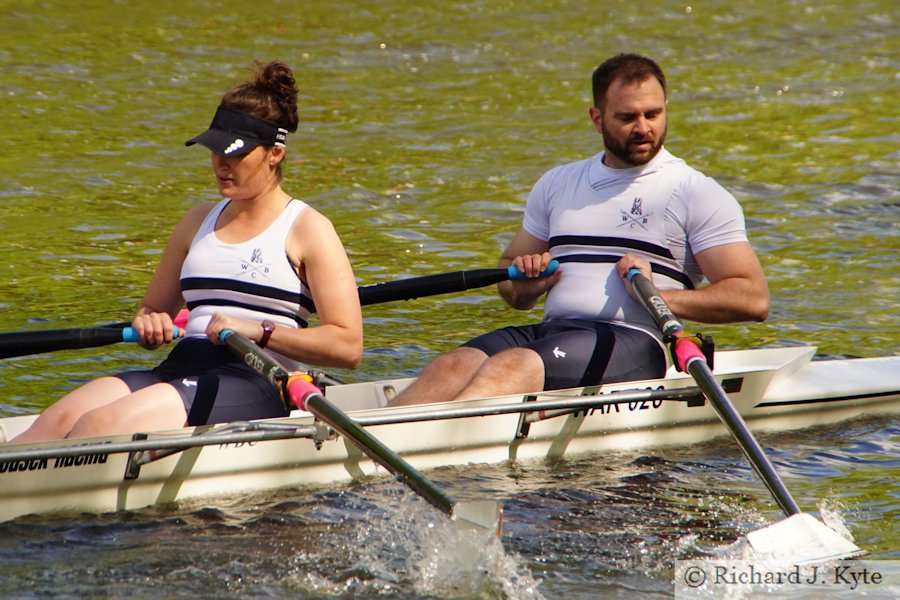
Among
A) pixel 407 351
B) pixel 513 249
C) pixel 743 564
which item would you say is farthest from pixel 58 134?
pixel 743 564

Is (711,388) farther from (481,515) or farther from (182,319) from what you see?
(182,319)

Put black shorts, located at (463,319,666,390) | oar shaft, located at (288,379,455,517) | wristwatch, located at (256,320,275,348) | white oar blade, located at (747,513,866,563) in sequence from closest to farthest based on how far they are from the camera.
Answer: oar shaft, located at (288,379,455,517)
white oar blade, located at (747,513,866,563)
wristwatch, located at (256,320,275,348)
black shorts, located at (463,319,666,390)

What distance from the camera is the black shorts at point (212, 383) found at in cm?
550

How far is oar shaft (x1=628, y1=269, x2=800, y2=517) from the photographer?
5316 mm

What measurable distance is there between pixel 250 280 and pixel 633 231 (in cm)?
198

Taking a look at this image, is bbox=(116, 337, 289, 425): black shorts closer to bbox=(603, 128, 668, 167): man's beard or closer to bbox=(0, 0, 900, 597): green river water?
bbox=(0, 0, 900, 597): green river water

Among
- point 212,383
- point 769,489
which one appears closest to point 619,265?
point 769,489

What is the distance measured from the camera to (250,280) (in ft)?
18.5

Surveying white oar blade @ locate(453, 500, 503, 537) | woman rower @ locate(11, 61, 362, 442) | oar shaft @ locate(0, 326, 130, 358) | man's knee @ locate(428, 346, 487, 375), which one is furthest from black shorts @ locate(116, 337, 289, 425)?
white oar blade @ locate(453, 500, 503, 537)

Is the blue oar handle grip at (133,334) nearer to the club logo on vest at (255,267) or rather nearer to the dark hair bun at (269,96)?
the club logo on vest at (255,267)

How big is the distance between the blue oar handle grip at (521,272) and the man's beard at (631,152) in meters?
0.61

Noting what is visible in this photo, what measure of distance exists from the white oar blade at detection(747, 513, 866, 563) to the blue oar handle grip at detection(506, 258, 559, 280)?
1.93 metres

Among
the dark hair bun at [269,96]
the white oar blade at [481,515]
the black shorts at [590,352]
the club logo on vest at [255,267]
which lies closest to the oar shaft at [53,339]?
the club logo on vest at [255,267]

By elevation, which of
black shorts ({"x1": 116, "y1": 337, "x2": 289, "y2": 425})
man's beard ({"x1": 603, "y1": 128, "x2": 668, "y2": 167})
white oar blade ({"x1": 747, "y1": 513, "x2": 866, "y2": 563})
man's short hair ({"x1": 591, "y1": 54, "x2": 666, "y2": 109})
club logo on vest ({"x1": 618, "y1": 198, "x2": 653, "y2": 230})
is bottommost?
white oar blade ({"x1": 747, "y1": 513, "x2": 866, "y2": 563})
